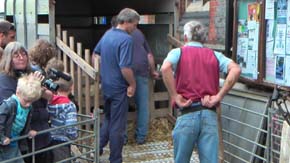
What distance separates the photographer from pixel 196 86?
4598mm

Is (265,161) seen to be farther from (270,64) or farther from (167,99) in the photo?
(167,99)

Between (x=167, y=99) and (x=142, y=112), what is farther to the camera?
(x=167, y=99)

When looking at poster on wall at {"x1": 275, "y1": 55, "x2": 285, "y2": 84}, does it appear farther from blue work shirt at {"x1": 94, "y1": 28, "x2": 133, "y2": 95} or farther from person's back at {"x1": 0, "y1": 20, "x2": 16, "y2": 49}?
person's back at {"x1": 0, "y1": 20, "x2": 16, "y2": 49}

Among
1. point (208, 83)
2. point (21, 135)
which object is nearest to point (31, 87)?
point (21, 135)

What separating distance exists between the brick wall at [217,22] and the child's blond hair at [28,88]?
3177 mm

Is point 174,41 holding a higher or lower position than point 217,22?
lower

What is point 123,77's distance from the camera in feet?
20.1

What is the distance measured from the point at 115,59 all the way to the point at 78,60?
0.94 meters

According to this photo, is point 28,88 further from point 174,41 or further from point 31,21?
point 31,21

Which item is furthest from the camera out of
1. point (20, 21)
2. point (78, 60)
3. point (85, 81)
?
point (20, 21)

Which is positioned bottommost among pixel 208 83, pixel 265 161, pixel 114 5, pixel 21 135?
pixel 265 161

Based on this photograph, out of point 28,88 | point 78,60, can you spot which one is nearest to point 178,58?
point 28,88

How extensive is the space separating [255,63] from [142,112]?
7.31ft

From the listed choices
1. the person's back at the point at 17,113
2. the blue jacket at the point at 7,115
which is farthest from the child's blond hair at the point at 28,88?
the blue jacket at the point at 7,115
